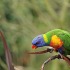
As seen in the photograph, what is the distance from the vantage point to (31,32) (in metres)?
3.27

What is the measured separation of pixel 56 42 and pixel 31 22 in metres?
1.96

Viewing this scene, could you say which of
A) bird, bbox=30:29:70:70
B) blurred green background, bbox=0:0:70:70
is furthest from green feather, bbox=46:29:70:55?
blurred green background, bbox=0:0:70:70

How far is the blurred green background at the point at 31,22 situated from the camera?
306 centimetres

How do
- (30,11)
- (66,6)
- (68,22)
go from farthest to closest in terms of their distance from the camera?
(30,11) < (68,22) < (66,6)

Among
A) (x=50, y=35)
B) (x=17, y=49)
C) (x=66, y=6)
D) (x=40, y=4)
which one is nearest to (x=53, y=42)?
(x=50, y=35)

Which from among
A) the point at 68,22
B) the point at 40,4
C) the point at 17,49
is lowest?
the point at 17,49

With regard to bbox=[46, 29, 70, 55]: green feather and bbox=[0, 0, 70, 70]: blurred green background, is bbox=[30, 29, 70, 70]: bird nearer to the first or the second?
bbox=[46, 29, 70, 55]: green feather

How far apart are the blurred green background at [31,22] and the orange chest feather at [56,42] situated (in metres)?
1.38

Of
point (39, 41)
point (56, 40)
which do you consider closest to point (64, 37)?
point (56, 40)

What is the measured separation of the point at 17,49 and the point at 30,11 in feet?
2.27

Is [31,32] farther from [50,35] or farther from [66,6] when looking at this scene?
[50,35]

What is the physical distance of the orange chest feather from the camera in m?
1.42

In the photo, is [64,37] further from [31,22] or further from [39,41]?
[31,22]

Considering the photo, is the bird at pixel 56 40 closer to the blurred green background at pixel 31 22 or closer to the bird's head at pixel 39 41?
the bird's head at pixel 39 41
